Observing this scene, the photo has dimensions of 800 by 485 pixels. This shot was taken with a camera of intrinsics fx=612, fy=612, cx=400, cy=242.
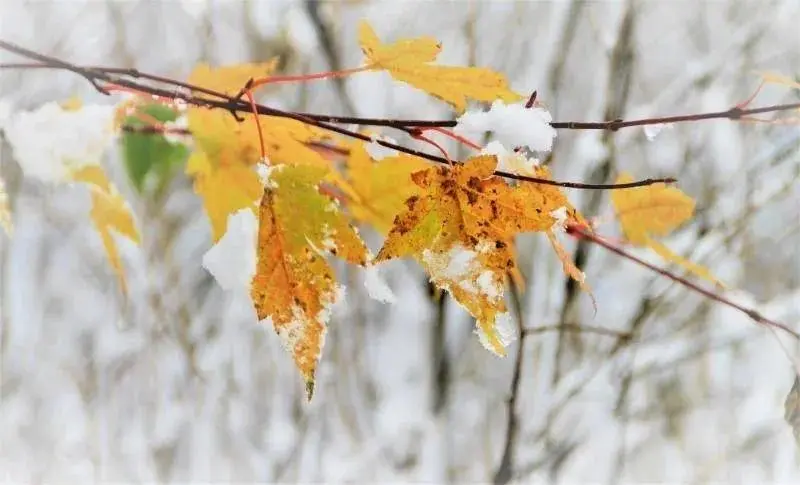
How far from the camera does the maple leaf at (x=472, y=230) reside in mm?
265

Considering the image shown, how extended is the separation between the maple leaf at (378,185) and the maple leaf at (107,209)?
0.15 m

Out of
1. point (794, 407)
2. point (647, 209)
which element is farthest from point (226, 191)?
point (794, 407)

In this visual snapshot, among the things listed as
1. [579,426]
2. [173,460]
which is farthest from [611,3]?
[173,460]

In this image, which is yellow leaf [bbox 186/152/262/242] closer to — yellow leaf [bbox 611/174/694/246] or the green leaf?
the green leaf

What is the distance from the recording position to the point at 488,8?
156cm

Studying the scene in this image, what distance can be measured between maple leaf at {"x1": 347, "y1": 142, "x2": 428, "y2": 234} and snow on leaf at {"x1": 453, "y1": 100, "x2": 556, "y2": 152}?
7cm

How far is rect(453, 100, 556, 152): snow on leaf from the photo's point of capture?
10.9 inches

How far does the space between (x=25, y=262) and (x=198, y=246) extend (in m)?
0.72

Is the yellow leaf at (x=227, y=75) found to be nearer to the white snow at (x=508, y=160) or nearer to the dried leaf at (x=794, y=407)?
the white snow at (x=508, y=160)

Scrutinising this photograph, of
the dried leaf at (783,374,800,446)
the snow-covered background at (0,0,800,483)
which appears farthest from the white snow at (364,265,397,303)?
the snow-covered background at (0,0,800,483)

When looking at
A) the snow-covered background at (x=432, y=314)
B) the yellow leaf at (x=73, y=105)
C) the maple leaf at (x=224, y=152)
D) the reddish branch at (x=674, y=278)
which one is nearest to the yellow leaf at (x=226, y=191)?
the maple leaf at (x=224, y=152)

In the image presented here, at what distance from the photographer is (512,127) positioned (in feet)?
0.91

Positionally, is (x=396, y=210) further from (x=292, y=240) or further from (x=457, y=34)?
(x=457, y=34)

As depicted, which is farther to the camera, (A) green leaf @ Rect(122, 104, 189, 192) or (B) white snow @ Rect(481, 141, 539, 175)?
(A) green leaf @ Rect(122, 104, 189, 192)
